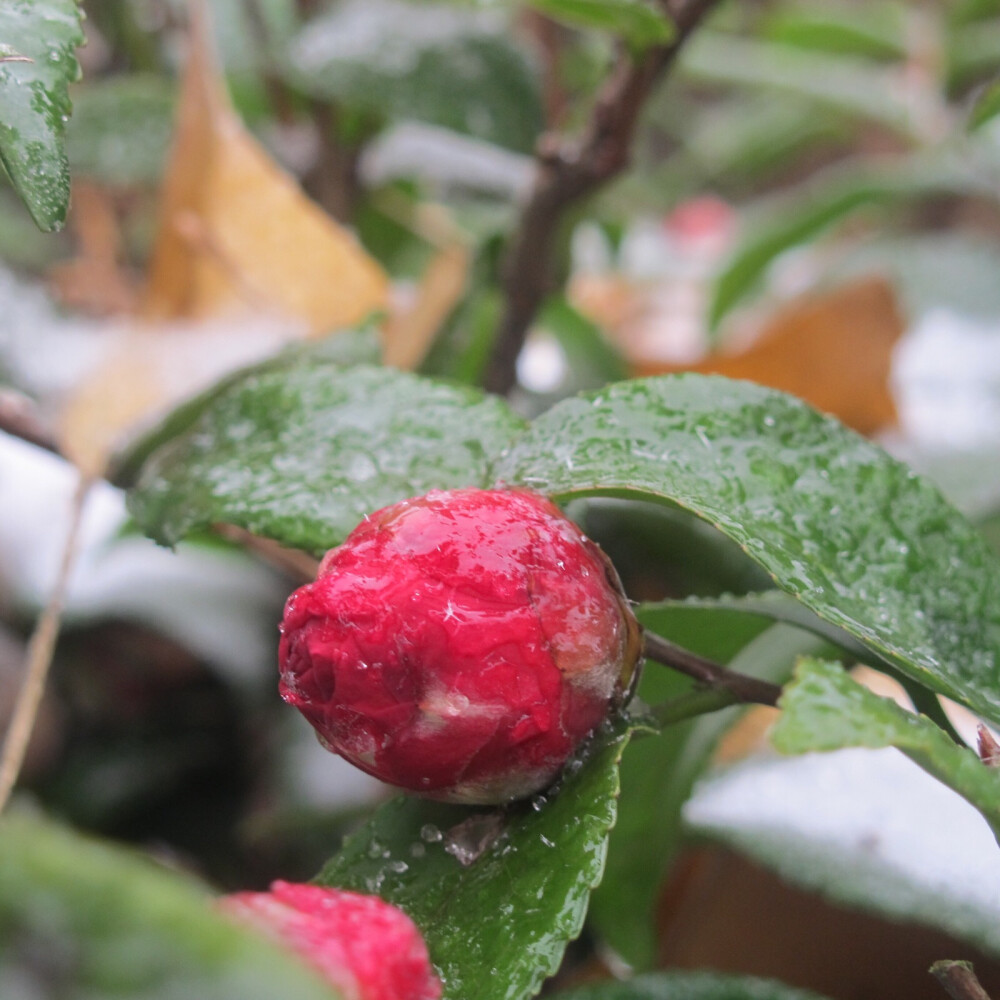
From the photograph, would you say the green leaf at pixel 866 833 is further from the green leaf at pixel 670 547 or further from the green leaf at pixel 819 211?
the green leaf at pixel 819 211

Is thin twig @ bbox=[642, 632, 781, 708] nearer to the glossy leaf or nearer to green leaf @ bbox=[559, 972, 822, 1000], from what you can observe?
the glossy leaf

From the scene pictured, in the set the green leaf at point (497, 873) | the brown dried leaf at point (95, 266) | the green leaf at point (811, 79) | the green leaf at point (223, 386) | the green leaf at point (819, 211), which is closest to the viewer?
the green leaf at point (497, 873)

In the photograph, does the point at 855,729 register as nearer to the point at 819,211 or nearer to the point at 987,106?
the point at 987,106

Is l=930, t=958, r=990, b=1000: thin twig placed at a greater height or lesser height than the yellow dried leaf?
greater

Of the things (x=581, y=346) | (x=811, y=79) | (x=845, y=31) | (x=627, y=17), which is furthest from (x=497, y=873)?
(x=845, y=31)

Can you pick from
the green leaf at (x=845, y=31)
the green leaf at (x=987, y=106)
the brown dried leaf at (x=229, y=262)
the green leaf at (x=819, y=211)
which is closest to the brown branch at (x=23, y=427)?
the brown dried leaf at (x=229, y=262)

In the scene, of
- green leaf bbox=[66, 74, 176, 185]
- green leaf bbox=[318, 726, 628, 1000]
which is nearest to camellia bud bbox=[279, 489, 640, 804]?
green leaf bbox=[318, 726, 628, 1000]
